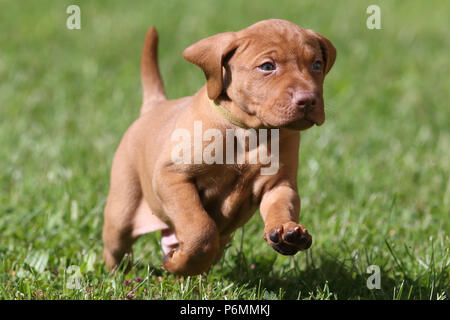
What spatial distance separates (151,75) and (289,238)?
1584mm

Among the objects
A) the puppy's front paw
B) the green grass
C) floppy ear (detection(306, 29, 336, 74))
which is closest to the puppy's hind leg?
the green grass

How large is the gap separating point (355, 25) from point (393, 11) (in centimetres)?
135

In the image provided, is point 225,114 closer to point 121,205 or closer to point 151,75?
point 121,205

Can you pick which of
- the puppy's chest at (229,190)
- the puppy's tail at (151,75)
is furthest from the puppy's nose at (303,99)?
the puppy's tail at (151,75)

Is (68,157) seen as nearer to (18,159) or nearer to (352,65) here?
(18,159)

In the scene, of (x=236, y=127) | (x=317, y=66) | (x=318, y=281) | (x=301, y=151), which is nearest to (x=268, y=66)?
(x=317, y=66)

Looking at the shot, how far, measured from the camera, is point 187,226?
3.00 meters

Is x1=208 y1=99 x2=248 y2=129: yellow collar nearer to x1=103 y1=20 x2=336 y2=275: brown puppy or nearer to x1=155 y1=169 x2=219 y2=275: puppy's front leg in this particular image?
x1=103 y1=20 x2=336 y2=275: brown puppy

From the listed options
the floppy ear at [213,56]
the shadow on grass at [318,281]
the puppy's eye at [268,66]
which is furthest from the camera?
the shadow on grass at [318,281]

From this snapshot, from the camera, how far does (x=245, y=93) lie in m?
2.82

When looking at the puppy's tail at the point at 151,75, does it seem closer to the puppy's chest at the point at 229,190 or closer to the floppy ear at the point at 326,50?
the puppy's chest at the point at 229,190

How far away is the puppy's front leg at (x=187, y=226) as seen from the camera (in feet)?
9.75

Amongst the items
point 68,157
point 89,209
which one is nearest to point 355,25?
point 68,157

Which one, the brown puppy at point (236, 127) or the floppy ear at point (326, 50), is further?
the floppy ear at point (326, 50)
